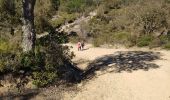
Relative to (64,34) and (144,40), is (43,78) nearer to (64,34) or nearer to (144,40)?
(64,34)

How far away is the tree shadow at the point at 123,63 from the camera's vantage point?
73.7ft

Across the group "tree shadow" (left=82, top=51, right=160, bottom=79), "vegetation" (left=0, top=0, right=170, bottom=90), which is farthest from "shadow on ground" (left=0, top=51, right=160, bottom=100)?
"vegetation" (left=0, top=0, right=170, bottom=90)

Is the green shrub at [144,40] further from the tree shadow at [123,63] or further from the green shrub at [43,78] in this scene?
the green shrub at [43,78]

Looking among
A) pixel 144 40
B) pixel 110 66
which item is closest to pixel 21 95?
pixel 110 66

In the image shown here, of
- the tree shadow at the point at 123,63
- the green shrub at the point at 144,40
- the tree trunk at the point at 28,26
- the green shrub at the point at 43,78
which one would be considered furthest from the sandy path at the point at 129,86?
the green shrub at the point at 144,40

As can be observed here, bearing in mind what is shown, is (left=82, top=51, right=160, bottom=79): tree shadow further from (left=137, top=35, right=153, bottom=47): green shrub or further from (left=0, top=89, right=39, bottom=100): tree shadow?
(left=0, top=89, right=39, bottom=100): tree shadow

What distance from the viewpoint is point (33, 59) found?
18938mm

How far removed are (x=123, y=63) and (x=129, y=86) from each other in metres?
5.03

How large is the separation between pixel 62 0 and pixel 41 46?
1377 inches

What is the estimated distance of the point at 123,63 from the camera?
2405cm

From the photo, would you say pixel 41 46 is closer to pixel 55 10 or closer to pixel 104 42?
pixel 104 42

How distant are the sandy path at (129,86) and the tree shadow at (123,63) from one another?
872 millimetres

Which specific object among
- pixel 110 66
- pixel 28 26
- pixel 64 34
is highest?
pixel 28 26

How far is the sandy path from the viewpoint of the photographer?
17422 millimetres
